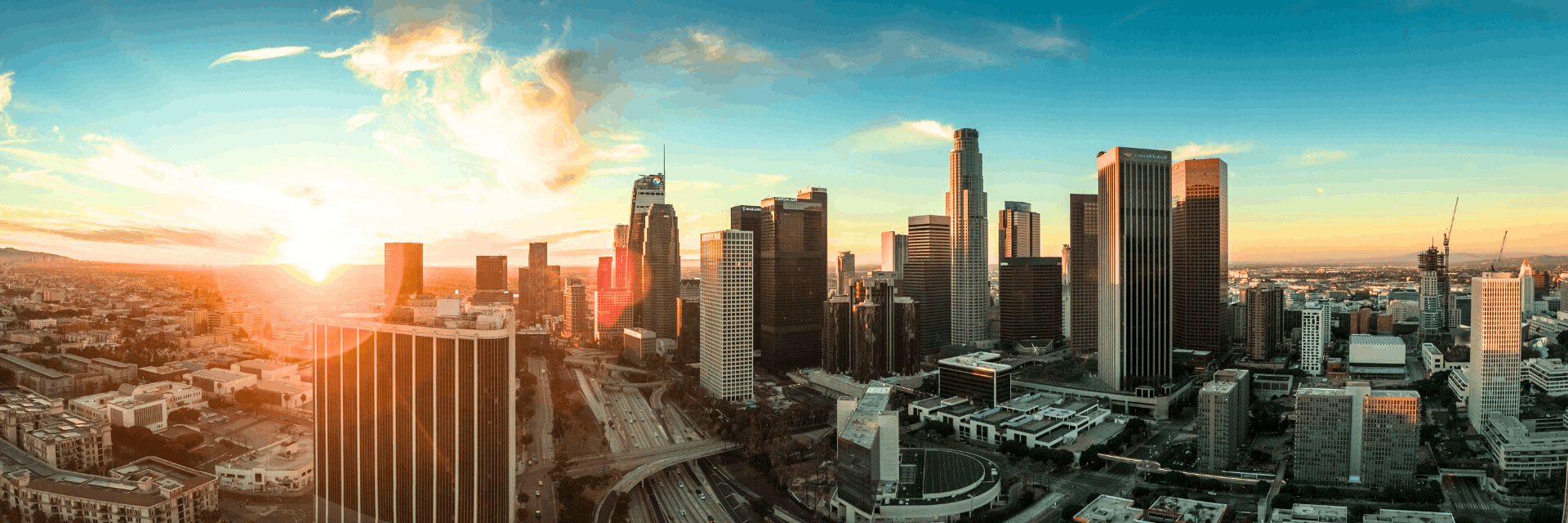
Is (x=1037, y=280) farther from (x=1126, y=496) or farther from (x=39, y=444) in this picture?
(x=39, y=444)

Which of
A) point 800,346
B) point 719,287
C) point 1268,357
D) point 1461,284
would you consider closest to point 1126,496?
point 719,287

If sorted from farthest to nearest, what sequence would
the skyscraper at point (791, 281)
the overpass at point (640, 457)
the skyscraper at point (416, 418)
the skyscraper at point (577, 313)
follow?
the skyscraper at point (577, 313) → the skyscraper at point (791, 281) → the overpass at point (640, 457) → the skyscraper at point (416, 418)

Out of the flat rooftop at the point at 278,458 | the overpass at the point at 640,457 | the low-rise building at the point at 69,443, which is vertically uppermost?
the low-rise building at the point at 69,443

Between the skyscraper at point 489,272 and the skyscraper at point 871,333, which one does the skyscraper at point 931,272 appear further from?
the skyscraper at point 489,272

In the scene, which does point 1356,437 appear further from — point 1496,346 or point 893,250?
point 893,250

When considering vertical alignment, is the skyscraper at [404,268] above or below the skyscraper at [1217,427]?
above

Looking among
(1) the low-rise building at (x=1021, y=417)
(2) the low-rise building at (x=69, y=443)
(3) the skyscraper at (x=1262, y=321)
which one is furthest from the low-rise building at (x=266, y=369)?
(3) the skyscraper at (x=1262, y=321)

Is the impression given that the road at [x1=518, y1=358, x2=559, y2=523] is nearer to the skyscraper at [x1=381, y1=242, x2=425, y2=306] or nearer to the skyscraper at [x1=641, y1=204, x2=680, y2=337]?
the skyscraper at [x1=381, y1=242, x2=425, y2=306]

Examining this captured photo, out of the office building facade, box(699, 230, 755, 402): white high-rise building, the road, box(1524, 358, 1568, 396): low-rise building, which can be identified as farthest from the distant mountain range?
box(1524, 358, 1568, 396): low-rise building
